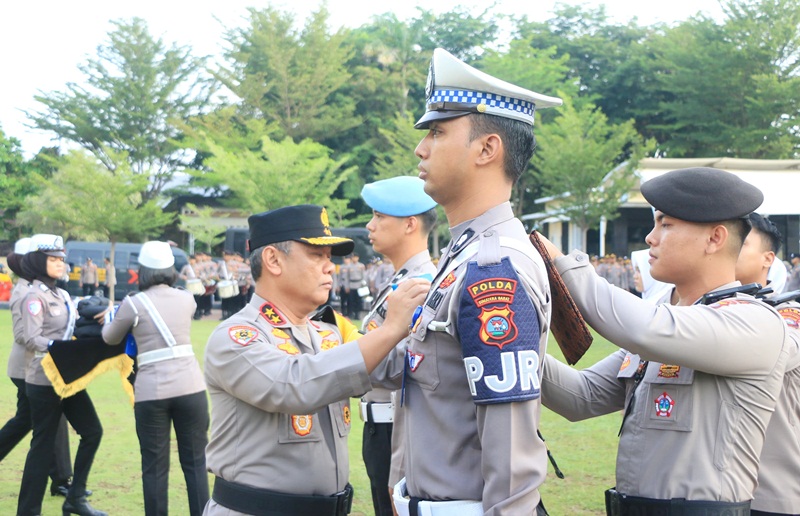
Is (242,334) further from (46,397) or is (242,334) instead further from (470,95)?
(46,397)

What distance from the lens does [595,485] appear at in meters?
6.59

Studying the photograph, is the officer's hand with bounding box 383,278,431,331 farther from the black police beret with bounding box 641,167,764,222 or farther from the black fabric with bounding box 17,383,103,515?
the black fabric with bounding box 17,383,103,515

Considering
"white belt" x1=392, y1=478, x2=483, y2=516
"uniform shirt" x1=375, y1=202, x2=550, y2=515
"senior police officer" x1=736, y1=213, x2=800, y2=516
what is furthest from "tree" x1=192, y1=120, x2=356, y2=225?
"white belt" x1=392, y1=478, x2=483, y2=516

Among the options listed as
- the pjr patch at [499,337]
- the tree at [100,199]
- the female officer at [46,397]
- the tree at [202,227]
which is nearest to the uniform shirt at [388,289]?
the pjr patch at [499,337]

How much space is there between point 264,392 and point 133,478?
4880 millimetres

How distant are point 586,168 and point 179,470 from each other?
2551cm

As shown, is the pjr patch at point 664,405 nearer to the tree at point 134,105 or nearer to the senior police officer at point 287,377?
the senior police officer at point 287,377

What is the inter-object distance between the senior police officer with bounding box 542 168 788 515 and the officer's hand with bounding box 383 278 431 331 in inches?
16.4

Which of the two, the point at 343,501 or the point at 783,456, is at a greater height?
the point at 783,456

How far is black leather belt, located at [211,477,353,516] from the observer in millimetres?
2861

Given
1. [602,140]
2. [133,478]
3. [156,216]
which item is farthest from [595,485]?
[156,216]

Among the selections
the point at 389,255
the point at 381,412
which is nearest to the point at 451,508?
the point at 381,412

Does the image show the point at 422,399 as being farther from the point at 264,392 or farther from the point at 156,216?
the point at 156,216

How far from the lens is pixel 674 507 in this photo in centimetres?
255
